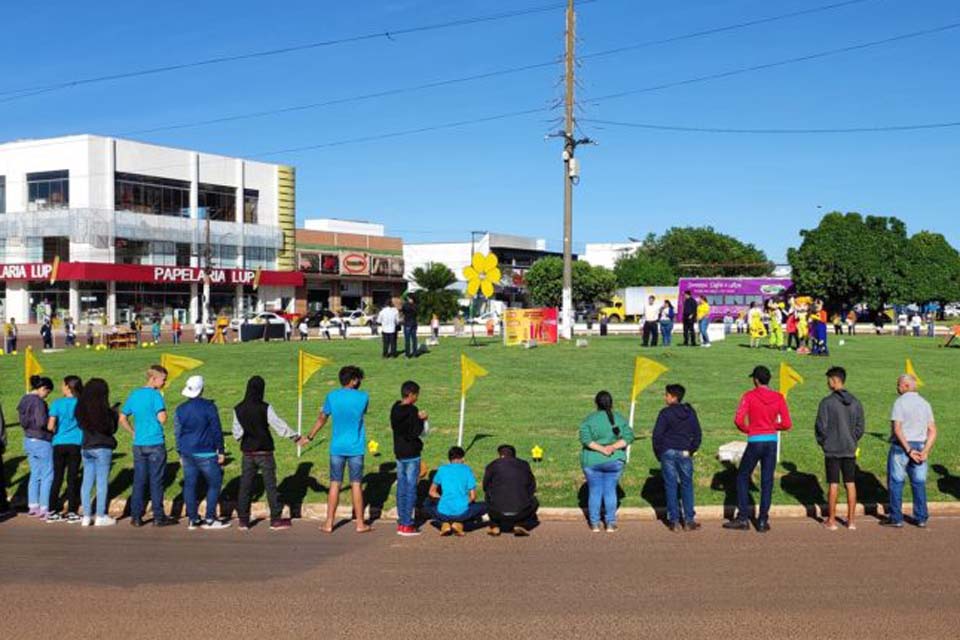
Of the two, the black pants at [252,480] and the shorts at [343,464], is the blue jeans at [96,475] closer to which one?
the black pants at [252,480]

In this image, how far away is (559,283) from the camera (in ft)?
331

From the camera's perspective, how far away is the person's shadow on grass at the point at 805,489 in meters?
11.8

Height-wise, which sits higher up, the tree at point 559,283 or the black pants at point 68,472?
the tree at point 559,283

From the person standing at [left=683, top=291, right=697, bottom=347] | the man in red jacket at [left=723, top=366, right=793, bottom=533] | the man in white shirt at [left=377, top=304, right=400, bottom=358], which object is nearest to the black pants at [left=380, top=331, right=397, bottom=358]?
the man in white shirt at [left=377, top=304, right=400, bottom=358]

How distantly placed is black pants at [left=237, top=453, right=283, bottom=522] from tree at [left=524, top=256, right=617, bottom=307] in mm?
88991

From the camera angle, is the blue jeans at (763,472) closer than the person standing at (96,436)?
Yes

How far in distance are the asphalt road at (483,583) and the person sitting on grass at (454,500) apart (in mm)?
233

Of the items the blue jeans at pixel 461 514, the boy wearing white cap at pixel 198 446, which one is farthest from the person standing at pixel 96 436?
the blue jeans at pixel 461 514

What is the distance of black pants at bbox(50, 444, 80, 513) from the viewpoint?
1159 centimetres

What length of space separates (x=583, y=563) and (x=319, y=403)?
10.3 metres

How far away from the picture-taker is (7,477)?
14.2 metres

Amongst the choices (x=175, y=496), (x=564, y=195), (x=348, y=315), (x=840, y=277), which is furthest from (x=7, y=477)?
(x=840, y=277)

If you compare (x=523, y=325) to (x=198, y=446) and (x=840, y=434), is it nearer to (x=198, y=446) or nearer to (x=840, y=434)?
(x=840, y=434)

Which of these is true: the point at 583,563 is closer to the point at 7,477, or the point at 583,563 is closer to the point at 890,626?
the point at 890,626
